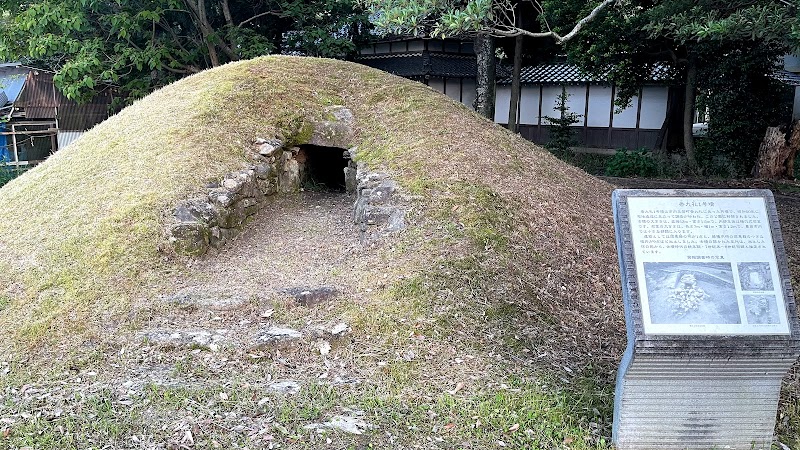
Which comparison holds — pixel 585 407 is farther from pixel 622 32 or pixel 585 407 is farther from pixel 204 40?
pixel 204 40

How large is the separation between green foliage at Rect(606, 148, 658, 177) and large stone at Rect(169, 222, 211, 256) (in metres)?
11.0

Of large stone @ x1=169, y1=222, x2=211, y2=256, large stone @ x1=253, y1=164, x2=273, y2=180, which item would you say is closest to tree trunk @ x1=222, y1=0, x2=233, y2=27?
large stone @ x1=253, y1=164, x2=273, y2=180

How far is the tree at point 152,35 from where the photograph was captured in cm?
1334

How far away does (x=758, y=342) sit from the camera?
3.46 metres

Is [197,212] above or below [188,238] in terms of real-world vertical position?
above

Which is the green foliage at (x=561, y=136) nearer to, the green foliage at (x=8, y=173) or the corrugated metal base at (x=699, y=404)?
the green foliage at (x=8, y=173)

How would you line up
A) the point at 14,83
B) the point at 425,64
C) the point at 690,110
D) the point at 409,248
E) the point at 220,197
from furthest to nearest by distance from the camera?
the point at 425,64
the point at 14,83
the point at 690,110
the point at 220,197
the point at 409,248

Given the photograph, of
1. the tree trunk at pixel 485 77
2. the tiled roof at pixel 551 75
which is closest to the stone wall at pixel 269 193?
the tree trunk at pixel 485 77

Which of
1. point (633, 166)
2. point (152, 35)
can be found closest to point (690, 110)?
point (633, 166)

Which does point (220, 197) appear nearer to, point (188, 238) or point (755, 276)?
point (188, 238)

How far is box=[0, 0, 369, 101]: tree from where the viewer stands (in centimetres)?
1334

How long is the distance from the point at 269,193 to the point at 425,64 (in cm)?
1281

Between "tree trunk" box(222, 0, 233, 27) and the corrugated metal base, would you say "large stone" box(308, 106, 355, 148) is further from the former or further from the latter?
"tree trunk" box(222, 0, 233, 27)

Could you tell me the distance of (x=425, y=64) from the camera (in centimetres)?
1956
